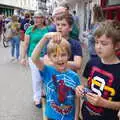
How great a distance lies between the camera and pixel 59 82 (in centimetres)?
298

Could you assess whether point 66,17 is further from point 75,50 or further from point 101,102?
point 101,102

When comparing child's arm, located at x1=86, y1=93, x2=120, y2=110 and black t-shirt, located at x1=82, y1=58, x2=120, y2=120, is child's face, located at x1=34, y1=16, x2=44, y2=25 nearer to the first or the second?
black t-shirt, located at x1=82, y1=58, x2=120, y2=120

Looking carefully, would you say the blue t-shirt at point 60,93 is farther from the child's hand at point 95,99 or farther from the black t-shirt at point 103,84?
the child's hand at point 95,99

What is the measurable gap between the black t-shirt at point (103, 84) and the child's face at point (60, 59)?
233 mm

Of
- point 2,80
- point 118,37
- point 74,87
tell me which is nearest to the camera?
point 118,37

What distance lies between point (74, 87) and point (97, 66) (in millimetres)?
335

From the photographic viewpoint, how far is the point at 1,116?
5680mm

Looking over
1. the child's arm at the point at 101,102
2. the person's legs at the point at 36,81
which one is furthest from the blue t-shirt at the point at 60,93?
the person's legs at the point at 36,81

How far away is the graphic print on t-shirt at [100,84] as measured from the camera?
2.62 metres

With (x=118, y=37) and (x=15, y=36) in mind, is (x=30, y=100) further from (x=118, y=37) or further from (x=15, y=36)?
(x=15, y=36)

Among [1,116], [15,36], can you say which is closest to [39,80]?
[1,116]

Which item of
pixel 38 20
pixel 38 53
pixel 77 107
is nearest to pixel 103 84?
pixel 77 107

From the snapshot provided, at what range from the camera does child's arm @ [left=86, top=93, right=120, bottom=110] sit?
2.51m

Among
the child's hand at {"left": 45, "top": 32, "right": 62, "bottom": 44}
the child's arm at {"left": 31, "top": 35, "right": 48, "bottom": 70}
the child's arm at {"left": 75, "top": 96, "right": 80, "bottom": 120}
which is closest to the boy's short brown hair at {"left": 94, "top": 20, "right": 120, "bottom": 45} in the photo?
the child's hand at {"left": 45, "top": 32, "right": 62, "bottom": 44}
